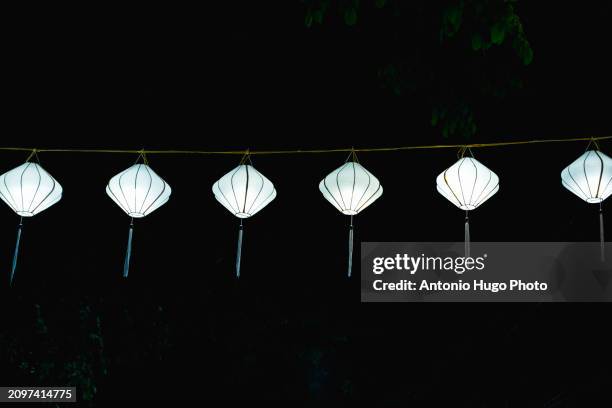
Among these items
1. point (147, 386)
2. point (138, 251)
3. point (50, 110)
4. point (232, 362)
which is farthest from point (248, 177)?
point (147, 386)

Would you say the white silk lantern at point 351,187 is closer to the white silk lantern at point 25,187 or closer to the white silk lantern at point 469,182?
the white silk lantern at point 469,182

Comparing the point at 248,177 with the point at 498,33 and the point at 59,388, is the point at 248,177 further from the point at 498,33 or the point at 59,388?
the point at 59,388

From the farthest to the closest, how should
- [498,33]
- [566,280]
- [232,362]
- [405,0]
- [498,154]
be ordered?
[232,362] → [498,154] → [566,280] → [405,0] → [498,33]

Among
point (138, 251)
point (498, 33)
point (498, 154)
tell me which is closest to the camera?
point (498, 33)

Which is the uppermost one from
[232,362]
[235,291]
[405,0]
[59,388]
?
[405,0]

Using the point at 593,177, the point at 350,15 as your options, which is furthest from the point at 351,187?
the point at 593,177

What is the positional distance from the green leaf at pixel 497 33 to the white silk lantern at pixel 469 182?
0.78 m

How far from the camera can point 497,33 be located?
3.45 meters

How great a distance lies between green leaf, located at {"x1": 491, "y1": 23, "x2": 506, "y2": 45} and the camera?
344 centimetres

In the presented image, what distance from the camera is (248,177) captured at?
13.5 feet

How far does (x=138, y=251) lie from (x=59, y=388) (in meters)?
2.00

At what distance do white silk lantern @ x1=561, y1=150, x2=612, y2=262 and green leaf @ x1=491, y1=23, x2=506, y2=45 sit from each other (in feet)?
3.03

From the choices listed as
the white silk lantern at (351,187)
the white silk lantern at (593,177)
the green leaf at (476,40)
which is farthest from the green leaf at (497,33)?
the white silk lantern at (351,187)

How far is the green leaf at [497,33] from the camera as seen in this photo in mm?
3441
